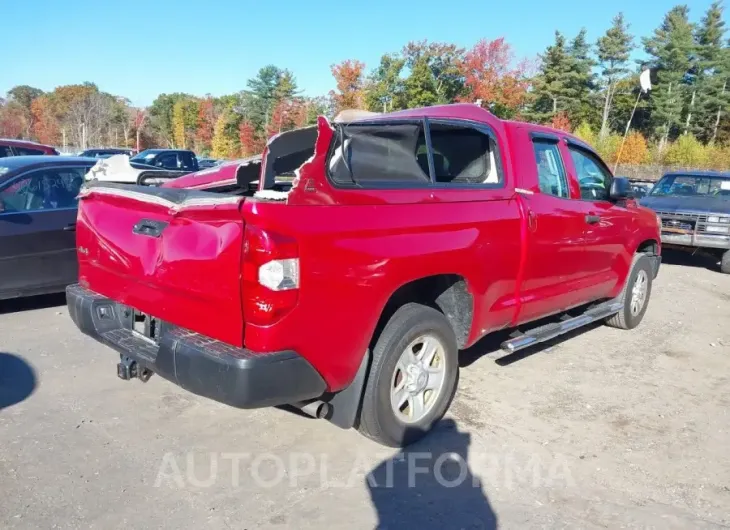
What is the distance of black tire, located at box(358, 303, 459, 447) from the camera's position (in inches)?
134

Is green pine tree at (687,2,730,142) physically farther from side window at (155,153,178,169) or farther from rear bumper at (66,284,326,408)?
rear bumper at (66,284,326,408)

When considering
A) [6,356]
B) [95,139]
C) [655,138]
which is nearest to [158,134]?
[95,139]

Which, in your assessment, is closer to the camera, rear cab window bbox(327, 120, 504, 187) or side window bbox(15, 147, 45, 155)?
rear cab window bbox(327, 120, 504, 187)

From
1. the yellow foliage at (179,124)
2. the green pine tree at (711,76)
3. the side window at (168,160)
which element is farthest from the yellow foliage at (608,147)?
the yellow foliage at (179,124)

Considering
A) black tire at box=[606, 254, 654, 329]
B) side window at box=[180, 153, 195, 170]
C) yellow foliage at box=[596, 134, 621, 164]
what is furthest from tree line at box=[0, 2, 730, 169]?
black tire at box=[606, 254, 654, 329]

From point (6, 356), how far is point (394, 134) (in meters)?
3.66

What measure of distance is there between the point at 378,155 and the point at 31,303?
16.1 ft

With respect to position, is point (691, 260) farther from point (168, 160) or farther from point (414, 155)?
point (168, 160)

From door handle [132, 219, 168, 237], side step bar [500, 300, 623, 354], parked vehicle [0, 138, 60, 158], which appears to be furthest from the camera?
parked vehicle [0, 138, 60, 158]

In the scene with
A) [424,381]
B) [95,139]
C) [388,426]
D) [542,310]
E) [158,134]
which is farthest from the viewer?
[158,134]

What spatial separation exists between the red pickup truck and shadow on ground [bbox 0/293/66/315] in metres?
3.03

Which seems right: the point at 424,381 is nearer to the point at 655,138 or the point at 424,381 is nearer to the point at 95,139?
the point at 655,138

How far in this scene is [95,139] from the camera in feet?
208

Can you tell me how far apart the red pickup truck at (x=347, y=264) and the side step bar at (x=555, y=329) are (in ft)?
0.11
